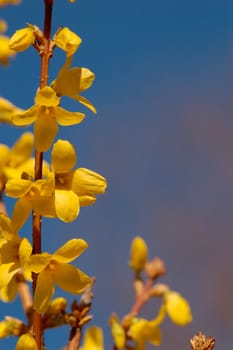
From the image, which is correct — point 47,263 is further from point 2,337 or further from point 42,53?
point 2,337

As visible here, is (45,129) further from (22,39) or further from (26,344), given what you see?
(26,344)

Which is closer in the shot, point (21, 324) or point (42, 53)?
point (42, 53)

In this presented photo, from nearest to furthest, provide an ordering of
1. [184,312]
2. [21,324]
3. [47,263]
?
[47,263]
[21,324]
[184,312]

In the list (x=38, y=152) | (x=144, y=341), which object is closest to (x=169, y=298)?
(x=144, y=341)

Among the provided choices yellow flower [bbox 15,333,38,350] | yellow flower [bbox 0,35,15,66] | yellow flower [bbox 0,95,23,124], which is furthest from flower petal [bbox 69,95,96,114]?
yellow flower [bbox 0,35,15,66]

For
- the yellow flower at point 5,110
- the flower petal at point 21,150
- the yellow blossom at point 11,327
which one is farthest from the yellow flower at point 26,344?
the yellow flower at point 5,110

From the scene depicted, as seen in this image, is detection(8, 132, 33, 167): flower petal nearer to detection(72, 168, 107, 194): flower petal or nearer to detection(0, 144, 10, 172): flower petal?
detection(0, 144, 10, 172): flower petal

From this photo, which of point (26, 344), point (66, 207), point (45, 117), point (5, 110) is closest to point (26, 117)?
point (45, 117)

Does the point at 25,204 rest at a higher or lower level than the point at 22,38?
lower
